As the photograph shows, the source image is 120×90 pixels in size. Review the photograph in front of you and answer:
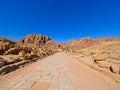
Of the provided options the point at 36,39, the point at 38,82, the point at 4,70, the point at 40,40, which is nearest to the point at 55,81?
the point at 38,82

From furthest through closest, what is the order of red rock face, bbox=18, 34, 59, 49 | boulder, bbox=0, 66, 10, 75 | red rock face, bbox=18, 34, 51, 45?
red rock face, bbox=18, 34, 59, 49 → red rock face, bbox=18, 34, 51, 45 → boulder, bbox=0, 66, 10, 75

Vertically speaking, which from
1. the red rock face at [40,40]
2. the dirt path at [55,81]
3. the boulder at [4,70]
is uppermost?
the red rock face at [40,40]

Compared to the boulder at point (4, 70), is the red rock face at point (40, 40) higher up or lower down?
higher up

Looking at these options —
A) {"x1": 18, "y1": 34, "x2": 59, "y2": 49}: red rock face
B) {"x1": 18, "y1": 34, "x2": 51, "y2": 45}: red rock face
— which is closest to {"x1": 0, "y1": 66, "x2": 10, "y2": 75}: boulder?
{"x1": 18, "y1": 34, "x2": 59, "y2": 49}: red rock face

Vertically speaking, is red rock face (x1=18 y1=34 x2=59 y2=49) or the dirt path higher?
red rock face (x1=18 y1=34 x2=59 y2=49)

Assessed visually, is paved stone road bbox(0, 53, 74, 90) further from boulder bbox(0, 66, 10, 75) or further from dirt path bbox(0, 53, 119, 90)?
boulder bbox(0, 66, 10, 75)

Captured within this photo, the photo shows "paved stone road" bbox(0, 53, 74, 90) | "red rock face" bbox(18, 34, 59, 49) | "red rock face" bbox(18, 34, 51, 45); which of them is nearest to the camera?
"paved stone road" bbox(0, 53, 74, 90)

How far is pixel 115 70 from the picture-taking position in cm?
823

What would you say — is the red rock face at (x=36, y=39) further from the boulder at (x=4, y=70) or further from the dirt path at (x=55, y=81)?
the dirt path at (x=55, y=81)

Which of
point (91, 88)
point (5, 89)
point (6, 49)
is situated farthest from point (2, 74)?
point (6, 49)

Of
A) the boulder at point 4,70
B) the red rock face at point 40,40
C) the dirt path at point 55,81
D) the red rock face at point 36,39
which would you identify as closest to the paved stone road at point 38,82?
the dirt path at point 55,81

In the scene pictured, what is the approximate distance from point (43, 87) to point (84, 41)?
17462cm

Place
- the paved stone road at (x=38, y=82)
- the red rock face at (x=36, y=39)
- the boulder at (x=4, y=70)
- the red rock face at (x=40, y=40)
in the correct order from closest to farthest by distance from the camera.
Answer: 1. the paved stone road at (x=38, y=82)
2. the boulder at (x=4, y=70)
3. the red rock face at (x=36, y=39)
4. the red rock face at (x=40, y=40)

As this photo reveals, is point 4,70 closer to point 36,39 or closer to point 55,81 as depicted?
point 55,81
